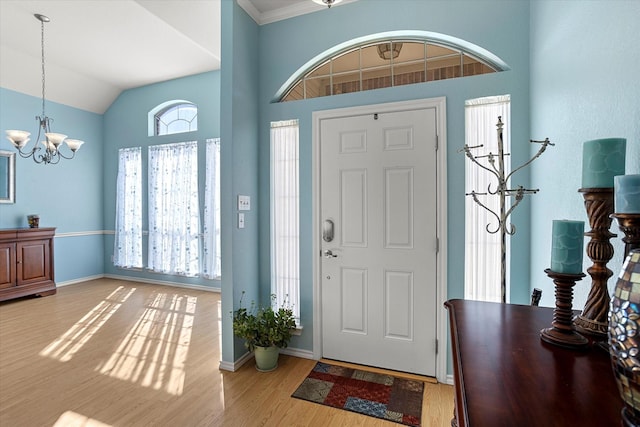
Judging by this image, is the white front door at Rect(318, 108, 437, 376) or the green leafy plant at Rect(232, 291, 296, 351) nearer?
the white front door at Rect(318, 108, 437, 376)

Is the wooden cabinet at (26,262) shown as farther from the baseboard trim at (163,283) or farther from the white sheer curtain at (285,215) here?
the white sheer curtain at (285,215)

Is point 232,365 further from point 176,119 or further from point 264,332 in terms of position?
point 176,119

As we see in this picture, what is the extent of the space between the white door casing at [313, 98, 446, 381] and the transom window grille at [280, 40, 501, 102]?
26 centimetres

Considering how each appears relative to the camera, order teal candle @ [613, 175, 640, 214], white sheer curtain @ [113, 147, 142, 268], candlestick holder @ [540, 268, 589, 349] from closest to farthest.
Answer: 1. teal candle @ [613, 175, 640, 214]
2. candlestick holder @ [540, 268, 589, 349]
3. white sheer curtain @ [113, 147, 142, 268]

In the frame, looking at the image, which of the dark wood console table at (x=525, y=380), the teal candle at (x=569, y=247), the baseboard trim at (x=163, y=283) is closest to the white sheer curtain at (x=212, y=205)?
the baseboard trim at (x=163, y=283)

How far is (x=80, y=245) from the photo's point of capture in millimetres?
5719

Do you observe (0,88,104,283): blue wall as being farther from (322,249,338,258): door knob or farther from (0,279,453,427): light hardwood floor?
(322,249,338,258): door knob

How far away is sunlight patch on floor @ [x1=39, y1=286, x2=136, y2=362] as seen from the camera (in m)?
2.92

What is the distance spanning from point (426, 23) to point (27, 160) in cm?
613

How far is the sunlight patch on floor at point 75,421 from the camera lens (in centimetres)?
193

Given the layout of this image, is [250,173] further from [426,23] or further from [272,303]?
[426,23]

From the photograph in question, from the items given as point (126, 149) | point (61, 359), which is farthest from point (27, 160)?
point (61, 359)

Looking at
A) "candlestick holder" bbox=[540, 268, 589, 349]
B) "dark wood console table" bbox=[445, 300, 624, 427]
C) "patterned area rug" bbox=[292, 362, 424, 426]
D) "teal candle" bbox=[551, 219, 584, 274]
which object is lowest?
"patterned area rug" bbox=[292, 362, 424, 426]

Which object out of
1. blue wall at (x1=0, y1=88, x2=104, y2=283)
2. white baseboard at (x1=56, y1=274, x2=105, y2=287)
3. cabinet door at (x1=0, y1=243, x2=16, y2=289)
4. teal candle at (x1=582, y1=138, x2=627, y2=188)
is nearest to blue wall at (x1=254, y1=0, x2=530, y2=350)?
teal candle at (x1=582, y1=138, x2=627, y2=188)
